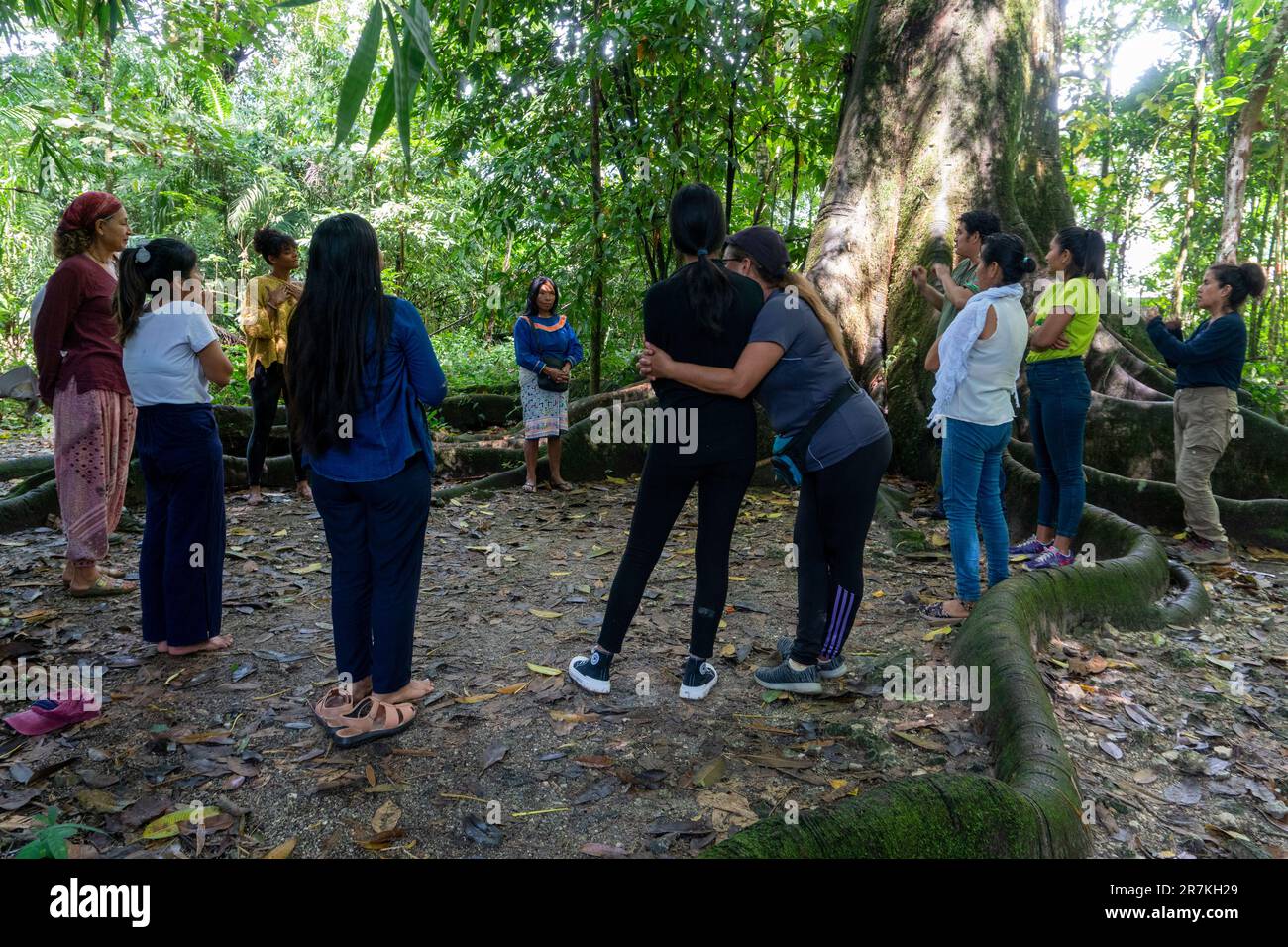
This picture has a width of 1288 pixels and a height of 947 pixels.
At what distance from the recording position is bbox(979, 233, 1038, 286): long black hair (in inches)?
163

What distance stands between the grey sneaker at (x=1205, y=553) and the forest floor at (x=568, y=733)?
0.40 m

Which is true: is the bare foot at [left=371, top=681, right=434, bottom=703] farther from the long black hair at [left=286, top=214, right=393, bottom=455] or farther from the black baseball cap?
the black baseball cap

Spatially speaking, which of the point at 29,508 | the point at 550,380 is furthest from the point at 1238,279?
the point at 29,508

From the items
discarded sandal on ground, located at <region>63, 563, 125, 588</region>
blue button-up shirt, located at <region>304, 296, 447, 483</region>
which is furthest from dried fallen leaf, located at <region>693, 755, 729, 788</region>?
discarded sandal on ground, located at <region>63, 563, 125, 588</region>

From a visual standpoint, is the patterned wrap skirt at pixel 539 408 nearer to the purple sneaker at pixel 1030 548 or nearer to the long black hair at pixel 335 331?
the purple sneaker at pixel 1030 548

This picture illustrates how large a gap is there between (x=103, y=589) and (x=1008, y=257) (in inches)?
209

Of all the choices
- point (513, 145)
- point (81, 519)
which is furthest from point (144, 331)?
point (513, 145)

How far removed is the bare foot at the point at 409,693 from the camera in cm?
341

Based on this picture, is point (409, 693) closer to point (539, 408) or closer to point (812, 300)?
point (812, 300)

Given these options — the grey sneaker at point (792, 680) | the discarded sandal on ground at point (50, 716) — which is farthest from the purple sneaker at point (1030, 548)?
the discarded sandal on ground at point (50, 716)

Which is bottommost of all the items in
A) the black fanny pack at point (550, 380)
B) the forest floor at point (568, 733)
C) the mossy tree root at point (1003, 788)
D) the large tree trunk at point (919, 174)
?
the forest floor at point (568, 733)

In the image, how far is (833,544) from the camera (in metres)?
3.64

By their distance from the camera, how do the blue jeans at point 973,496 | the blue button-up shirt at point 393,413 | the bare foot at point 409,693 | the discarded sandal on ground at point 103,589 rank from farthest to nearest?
1. the discarded sandal on ground at point 103,589
2. the blue jeans at point 973,496
3. the bare foot at point 409,693
4. the blue button-up shirt at point 393,413

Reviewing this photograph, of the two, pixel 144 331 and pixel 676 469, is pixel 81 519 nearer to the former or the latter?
pixel 144 331
